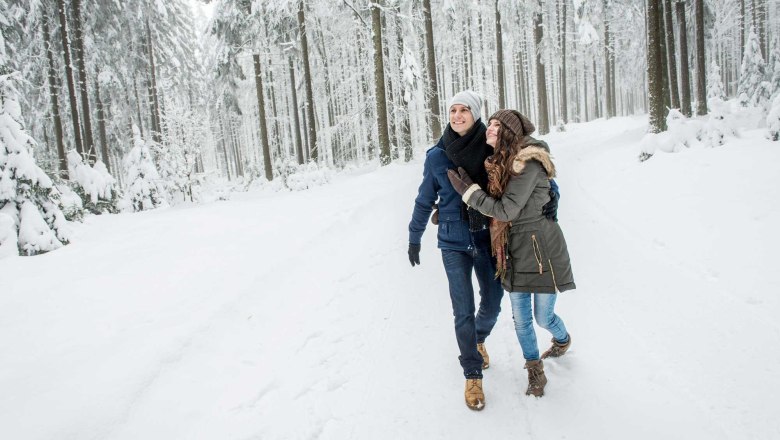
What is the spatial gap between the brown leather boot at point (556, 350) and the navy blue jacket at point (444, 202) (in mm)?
1268

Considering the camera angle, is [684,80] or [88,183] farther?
[684,80]

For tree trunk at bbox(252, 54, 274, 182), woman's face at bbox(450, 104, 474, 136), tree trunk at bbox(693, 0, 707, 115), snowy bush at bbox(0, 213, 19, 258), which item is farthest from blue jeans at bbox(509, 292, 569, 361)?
tree trunk at bbox(693, 0, 707, 115)

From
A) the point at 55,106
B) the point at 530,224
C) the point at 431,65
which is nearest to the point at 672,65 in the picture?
the point at 431,65

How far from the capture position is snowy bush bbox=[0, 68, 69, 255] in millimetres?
7633

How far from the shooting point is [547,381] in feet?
11.2

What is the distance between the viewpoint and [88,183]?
13383mm

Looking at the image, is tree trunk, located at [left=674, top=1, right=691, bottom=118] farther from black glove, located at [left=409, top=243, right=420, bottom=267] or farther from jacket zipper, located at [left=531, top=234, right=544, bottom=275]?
black glove, located at [left=409, top=243, right=420, bottom=267]

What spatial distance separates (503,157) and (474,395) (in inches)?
71.7

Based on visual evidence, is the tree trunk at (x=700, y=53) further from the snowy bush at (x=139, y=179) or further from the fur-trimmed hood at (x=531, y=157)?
the snowy bush at (x=139, y=179)

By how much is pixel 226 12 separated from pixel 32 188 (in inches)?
534

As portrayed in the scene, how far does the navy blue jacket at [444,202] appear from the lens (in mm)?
3234

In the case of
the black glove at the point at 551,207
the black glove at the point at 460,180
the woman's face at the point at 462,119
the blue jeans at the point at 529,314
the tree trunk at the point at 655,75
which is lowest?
the blue jeans at the point at 529,314

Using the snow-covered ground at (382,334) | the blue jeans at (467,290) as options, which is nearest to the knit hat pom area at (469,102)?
the blue jeans at (467,290)

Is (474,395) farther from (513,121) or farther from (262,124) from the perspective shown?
(262,124)
